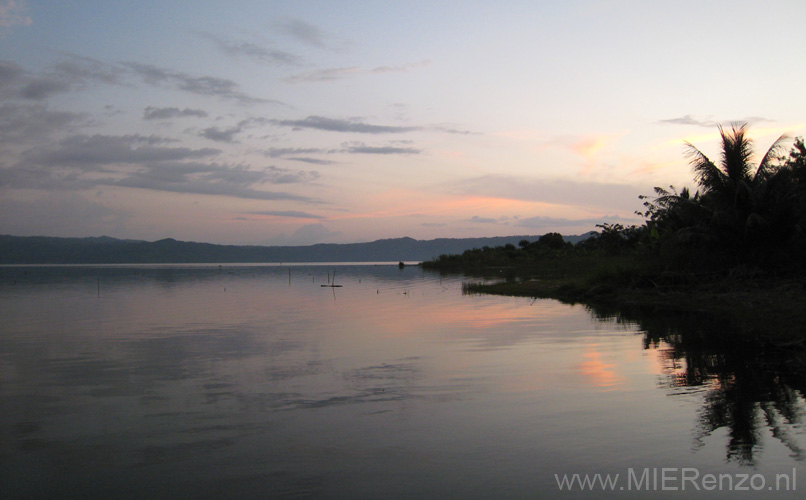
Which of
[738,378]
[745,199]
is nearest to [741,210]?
[745,199]

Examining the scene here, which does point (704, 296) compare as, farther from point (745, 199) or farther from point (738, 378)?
point (738, 378)

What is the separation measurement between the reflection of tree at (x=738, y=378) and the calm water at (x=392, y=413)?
0.05 meters

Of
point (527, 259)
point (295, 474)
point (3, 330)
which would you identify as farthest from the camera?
point (527, 259)

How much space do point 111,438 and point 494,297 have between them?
2925 centimetres

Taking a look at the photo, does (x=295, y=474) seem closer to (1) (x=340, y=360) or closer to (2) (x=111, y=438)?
(2) (x=111, y=438)

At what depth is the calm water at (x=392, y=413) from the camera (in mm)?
6941

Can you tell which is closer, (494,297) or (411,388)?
(411,388)

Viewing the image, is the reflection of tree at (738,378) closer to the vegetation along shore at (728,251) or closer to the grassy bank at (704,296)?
the grassy bank at (704,296)

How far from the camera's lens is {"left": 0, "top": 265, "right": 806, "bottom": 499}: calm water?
6.94 m

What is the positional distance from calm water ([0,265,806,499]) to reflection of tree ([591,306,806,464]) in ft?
0.17

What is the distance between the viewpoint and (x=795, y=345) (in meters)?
13.9

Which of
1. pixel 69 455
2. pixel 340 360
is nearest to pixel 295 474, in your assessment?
pixel 69 455

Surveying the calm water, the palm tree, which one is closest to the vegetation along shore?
the palm tree

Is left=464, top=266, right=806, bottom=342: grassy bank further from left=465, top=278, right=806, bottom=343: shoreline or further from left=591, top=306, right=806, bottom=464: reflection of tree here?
left=591, top=306, right=806, bottom=464: reflection of tree
